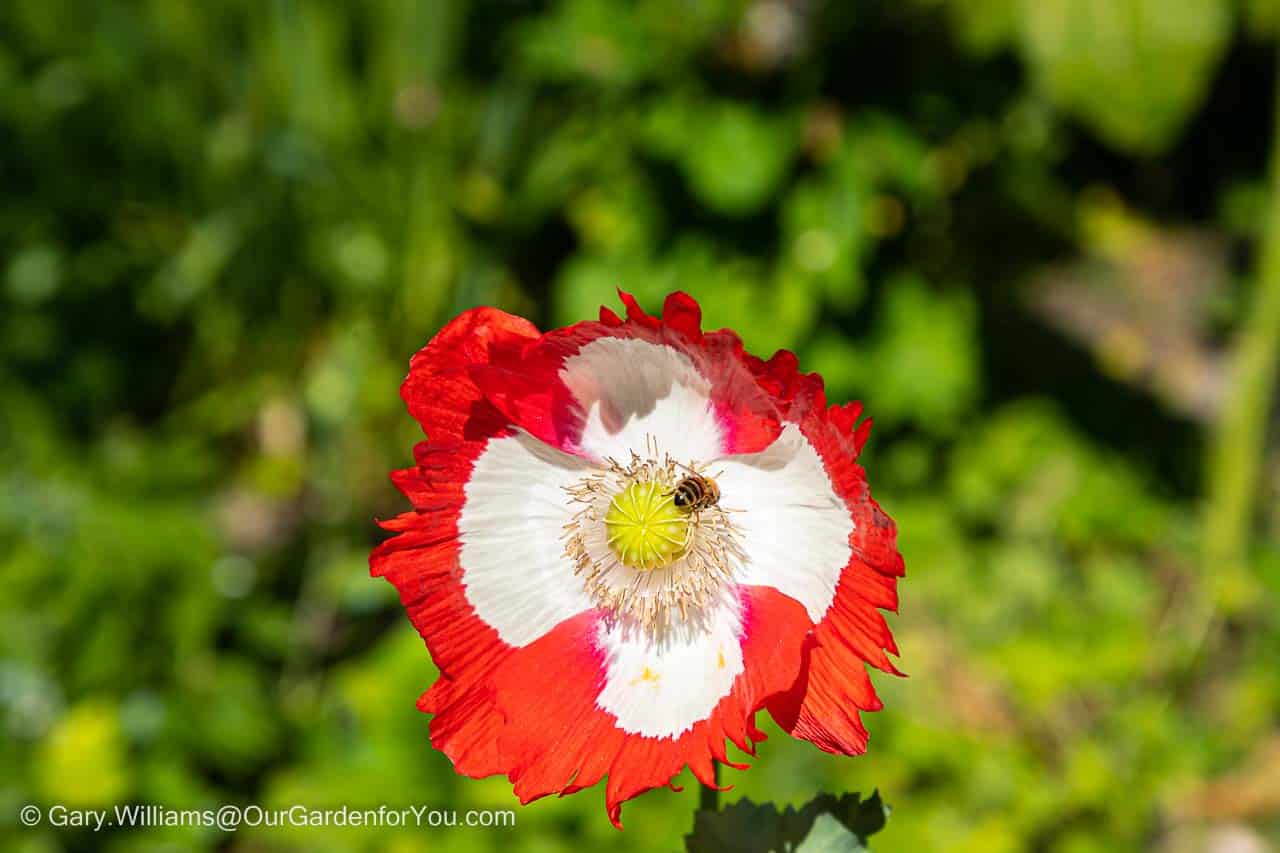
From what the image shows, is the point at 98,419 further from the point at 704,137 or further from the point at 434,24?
the point at 704,137

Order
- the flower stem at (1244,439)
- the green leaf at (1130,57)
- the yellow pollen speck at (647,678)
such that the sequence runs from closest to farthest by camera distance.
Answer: the yellow pollen speck at (647,678) → the green leaf at (1130,57) → the flower stem at (1244,439)

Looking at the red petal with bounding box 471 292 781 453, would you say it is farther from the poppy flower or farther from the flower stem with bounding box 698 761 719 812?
the flower stem with bounding box 698 761 719 812

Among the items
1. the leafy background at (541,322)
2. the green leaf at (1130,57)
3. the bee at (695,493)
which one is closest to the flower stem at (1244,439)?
the leafy background at (541,322)

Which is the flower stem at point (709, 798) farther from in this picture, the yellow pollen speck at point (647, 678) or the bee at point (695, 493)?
the bee at point (695, 493)

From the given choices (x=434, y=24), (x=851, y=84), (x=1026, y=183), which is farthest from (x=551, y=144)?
(x=1026, y=183)

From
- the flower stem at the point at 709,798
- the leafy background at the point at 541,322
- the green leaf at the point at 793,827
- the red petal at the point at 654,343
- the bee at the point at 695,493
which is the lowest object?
the leafy background at the point at 541,322

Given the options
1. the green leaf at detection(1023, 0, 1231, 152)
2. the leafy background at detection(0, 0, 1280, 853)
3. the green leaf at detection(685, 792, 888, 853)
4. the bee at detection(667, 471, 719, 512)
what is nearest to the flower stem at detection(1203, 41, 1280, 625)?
the leafy background at detection(0, 0, 1280, 853)

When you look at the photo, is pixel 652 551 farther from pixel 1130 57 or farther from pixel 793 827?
pixel 1130 57
